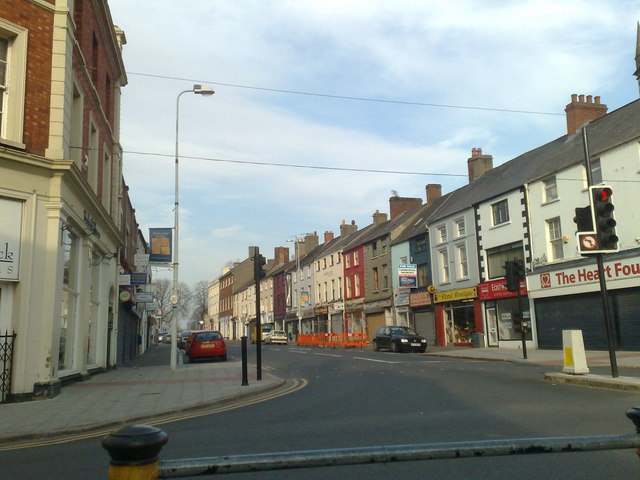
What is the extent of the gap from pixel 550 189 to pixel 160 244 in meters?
18.1

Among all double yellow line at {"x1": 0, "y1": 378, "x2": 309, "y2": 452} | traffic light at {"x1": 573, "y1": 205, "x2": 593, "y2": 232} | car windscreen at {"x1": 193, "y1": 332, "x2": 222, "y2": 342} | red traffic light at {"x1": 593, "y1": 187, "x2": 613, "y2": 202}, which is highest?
red traffic light at {"x1": 593, "y1": 187, "x2": 613, "y2": 202}

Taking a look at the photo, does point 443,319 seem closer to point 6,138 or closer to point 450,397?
point 450,397

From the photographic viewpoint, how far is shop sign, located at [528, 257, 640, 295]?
22.1 meters

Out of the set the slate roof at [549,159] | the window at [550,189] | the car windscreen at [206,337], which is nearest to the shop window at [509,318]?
the window at [550,189]

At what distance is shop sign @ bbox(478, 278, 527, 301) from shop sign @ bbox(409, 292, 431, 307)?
5.75 meters

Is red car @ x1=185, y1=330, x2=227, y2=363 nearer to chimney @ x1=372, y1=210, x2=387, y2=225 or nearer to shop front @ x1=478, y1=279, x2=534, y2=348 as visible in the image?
shop front @ x1=478, y1=279, x2=534, y2=348

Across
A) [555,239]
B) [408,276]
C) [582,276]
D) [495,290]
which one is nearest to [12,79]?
[582,276]

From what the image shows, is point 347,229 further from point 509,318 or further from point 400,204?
point 509,318

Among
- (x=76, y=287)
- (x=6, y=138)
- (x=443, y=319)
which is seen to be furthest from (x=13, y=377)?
(x=443, y=319)

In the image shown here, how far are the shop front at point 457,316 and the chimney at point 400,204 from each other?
12.7m

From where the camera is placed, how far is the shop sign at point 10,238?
11898 millimetres

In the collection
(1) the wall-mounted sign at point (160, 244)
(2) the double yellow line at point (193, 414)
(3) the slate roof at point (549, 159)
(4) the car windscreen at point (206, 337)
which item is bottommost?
(2) the double yellow line at point (193, 414)

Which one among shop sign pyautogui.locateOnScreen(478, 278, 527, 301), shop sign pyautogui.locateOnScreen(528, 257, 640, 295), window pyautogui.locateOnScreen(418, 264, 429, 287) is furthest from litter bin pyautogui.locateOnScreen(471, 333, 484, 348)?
window pyautogui.locateOnScreen(418, 264, 429, 287)

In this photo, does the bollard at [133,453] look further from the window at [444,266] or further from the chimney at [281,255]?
the chimney at [281,255]
